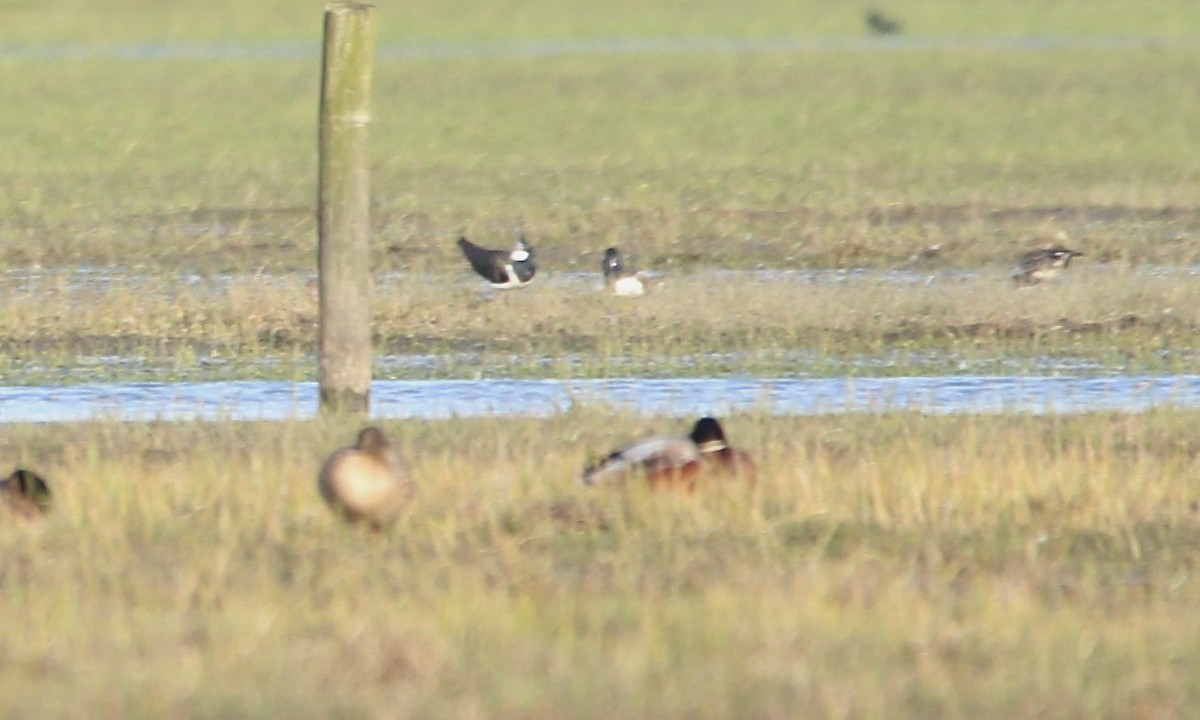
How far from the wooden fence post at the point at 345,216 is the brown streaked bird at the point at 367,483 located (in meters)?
2.88

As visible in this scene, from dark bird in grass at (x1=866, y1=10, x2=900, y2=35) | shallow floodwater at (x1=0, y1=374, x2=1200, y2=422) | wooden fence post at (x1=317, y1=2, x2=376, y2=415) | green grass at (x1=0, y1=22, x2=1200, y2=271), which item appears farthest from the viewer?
dark bird in grass at (x1=866, y1=10, x2=900, y2=35)

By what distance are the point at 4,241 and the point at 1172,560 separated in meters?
12.9

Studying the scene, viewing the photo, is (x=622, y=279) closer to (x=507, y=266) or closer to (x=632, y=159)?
(x=507, y=266)

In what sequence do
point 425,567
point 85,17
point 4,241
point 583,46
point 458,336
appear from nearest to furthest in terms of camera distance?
point 425,567, point 458,336, point 4,241, point 583,46, point 85,17

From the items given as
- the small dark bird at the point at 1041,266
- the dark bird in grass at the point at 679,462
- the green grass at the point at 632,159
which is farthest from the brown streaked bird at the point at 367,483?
the green grass at the point at 632,159

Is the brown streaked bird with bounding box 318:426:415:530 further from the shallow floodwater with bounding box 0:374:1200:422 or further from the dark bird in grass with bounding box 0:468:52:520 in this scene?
the shallow floodwater with bounding box 0:374:1200:422

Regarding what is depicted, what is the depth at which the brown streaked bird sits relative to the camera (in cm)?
803

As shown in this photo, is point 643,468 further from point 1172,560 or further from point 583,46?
point 583,46

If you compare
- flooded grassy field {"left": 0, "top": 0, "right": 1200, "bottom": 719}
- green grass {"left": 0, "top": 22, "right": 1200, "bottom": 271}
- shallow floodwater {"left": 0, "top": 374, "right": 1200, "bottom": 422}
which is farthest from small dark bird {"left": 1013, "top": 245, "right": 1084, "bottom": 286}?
shallow floodwater {"left": 0, "top": 374, "right": 1200, "bottom": 422}

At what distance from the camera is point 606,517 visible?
8.41m

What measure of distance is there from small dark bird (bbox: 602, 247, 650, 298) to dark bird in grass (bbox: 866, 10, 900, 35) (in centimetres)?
3933

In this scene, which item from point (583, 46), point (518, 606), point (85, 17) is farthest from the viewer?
point (85, 17)

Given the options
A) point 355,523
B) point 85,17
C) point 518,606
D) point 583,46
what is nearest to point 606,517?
point 355,523

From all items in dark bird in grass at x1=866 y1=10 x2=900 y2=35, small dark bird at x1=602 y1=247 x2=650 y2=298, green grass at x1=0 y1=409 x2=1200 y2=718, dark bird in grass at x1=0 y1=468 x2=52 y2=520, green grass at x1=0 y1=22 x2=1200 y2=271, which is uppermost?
dark bird in grass at x1=866 y1=10 x2=900 y2=35
